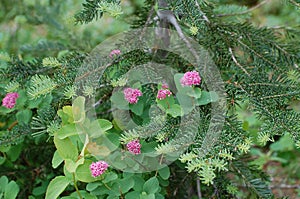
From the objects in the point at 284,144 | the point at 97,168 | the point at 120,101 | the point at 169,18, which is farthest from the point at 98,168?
the point at 284,144

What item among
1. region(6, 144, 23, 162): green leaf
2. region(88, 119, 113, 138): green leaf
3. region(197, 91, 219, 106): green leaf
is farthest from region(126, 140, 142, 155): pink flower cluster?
region(6, 144, 23, 162): green leaf

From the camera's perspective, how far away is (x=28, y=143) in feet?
4.62

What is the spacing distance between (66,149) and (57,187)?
84 millimetres

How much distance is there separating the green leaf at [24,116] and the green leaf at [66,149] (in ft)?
0.94

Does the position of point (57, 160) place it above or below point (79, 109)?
below

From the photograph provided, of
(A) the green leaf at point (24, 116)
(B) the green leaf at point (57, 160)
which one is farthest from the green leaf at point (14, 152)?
(B) the green leaf at point (57, 160)

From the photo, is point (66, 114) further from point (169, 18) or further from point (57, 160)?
point (169, 18)

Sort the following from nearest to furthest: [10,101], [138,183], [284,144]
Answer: [138,183], [10,101], [284,144]

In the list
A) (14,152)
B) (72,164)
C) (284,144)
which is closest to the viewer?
(72,164)

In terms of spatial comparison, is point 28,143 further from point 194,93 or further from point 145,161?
point 194,93

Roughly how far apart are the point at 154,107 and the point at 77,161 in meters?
0.23

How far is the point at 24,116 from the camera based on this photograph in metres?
1.23

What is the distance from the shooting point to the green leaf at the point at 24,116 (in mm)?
1225

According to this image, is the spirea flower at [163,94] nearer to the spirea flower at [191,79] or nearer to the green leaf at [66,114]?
the spirea flower at [191,79]
